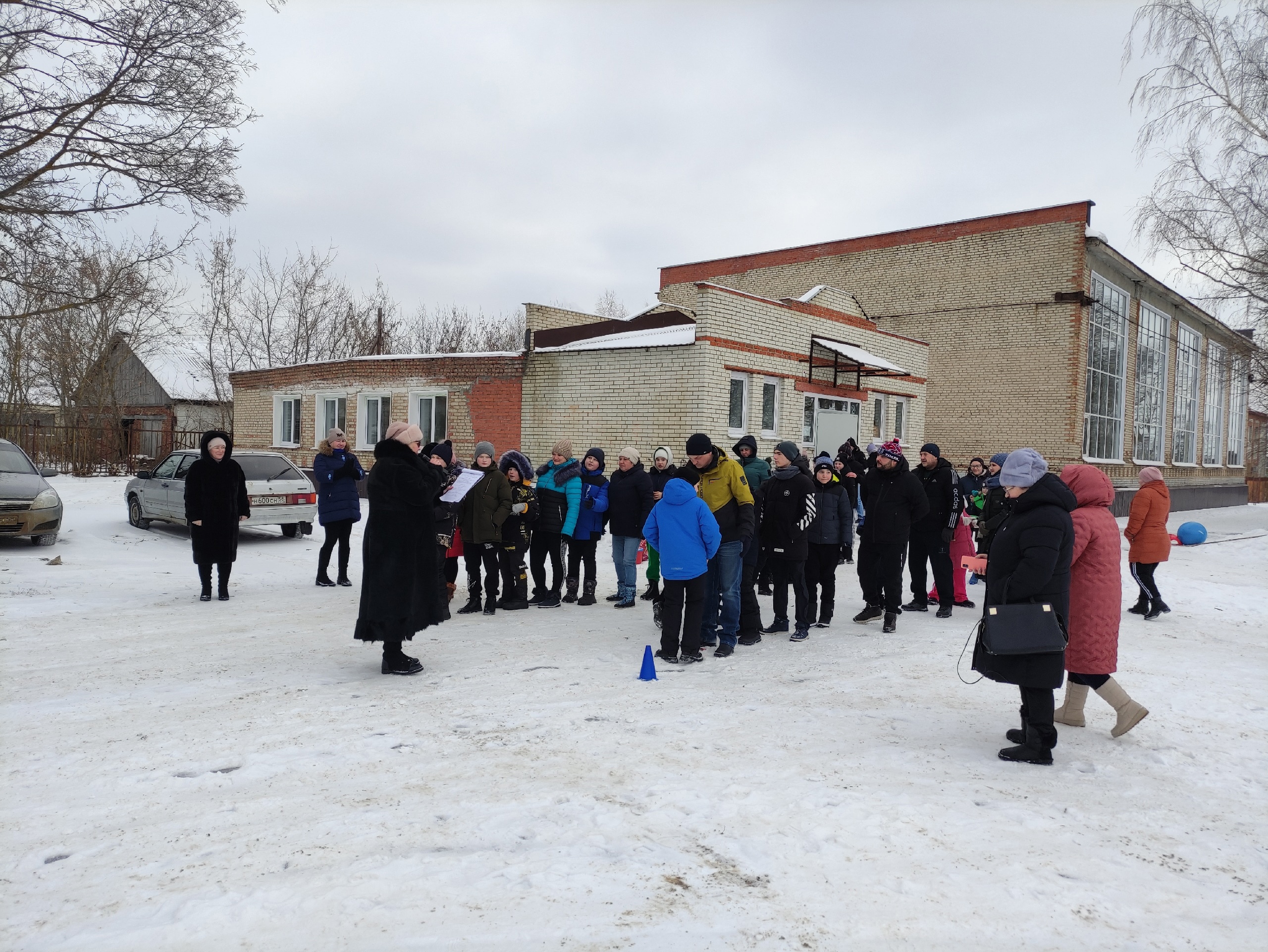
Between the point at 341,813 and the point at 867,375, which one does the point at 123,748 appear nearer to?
the point at 341,813

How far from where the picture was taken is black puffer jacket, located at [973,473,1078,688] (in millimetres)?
4340

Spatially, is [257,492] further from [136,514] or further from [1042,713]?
[1042,713]

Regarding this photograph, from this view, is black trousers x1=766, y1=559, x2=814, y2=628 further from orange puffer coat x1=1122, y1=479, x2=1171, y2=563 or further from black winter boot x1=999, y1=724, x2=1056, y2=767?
orange puffer coat x1=1122, y1=479, x2=1171, y2=563

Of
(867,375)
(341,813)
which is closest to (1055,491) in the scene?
(341,813)

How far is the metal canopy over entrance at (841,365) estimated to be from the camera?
17141mm

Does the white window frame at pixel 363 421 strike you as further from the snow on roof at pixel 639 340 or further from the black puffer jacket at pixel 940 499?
the black puffer jacket at pixel 940 499

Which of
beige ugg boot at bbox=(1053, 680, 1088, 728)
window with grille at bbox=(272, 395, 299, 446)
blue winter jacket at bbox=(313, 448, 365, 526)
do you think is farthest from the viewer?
window with grille at bbox=(272, 395, 299, 446)

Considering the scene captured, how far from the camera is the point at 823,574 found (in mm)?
7895

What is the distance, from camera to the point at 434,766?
4.22 metres

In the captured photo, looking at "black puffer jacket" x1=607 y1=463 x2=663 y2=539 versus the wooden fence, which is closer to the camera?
"black puffer jacket" x1=607 y1=463 x2=663 y2=539

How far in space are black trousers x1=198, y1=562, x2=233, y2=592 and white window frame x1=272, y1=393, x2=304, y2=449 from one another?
14.0m

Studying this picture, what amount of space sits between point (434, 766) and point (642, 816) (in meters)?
1.17

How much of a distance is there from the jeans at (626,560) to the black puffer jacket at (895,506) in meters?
2.39

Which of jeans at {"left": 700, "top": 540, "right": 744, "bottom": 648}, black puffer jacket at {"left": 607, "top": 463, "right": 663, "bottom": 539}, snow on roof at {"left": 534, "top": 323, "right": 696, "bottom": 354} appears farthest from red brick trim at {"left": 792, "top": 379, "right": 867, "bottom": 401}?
jeans at {"left": 700, "top": 540, "right": 744, "bottom": 648}
